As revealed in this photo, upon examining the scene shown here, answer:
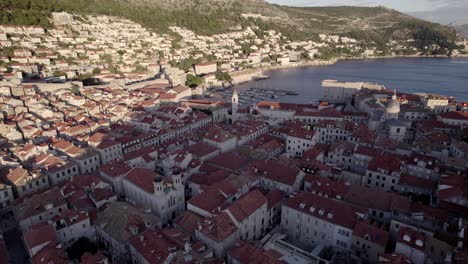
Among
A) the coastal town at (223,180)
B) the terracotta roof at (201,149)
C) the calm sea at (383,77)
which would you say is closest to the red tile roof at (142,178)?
the coastal town at (223,180)

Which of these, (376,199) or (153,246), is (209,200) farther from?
(376,199)

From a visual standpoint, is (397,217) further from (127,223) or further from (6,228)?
(6,228)

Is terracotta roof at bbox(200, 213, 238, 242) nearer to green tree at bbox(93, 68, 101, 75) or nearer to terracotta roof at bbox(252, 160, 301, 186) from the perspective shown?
terracotta roof at bbox(252, 160, 301, 186)

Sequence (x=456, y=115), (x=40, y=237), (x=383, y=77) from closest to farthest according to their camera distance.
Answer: (x=40, y=237) < (x=456, y=115) < (x=383, y=77)

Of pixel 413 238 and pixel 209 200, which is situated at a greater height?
pixel 413 238

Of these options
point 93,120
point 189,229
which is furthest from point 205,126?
point 189,229

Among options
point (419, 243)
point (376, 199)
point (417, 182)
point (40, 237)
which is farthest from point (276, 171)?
point (40, 237)

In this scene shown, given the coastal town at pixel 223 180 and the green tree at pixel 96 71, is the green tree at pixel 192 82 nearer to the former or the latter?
the coastal town at pixel 223 180
